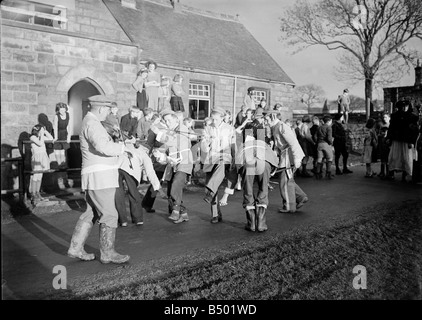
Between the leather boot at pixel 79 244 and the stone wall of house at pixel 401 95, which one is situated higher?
the stone wall of house at pixel 401 95

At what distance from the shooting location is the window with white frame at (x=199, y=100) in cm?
1927

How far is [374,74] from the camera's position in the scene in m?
24.1

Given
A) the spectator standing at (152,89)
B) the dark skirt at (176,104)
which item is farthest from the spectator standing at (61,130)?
the dark skirt at (176,104)

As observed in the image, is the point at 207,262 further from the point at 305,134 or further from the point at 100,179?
the point at 305,134

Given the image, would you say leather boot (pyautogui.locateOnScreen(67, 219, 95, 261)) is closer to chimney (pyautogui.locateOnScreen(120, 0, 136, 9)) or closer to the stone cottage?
the stone cottage

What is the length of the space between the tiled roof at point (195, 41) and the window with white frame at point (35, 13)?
610 cm

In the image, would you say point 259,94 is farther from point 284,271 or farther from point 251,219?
point 284,271

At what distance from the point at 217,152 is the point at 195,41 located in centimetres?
1484

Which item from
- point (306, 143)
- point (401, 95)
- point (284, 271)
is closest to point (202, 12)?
point (401, 95)

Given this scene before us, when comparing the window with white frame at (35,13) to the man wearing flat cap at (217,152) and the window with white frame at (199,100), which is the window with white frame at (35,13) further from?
the window with white frame at (199,100)

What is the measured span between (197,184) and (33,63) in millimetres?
5346

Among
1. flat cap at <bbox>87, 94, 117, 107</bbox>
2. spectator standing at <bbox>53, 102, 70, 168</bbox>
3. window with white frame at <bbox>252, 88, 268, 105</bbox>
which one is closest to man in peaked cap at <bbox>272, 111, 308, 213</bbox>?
flat cap at <bbox>87, 94, 117, 107</bbox>

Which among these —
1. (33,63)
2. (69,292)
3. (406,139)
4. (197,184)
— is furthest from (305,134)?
(69,292)

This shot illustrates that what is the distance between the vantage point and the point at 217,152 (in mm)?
7316
